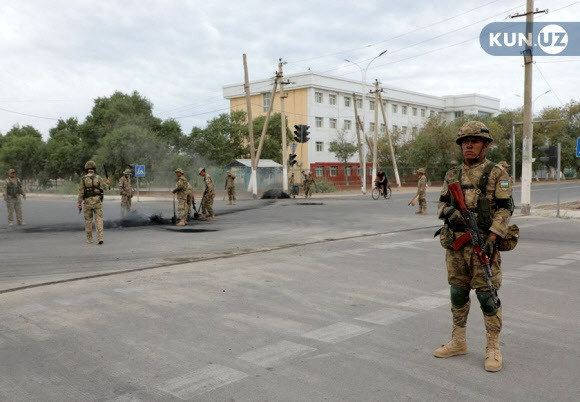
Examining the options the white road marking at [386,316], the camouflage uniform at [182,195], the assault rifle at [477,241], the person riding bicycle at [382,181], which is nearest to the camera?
the assault rifle at [477,241]

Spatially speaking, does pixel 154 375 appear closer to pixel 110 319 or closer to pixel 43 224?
pixel 110 319

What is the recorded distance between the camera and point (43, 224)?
15523 mm

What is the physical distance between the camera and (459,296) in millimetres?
4078

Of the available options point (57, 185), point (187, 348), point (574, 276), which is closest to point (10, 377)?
point (187, 348)

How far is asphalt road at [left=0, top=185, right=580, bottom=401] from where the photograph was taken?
11.6ft

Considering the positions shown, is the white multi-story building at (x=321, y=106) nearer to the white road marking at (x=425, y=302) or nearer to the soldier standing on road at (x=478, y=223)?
the white road marking at (x=425, y=302)

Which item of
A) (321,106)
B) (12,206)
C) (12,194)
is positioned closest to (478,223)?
(12,194)

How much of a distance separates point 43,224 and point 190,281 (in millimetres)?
10400

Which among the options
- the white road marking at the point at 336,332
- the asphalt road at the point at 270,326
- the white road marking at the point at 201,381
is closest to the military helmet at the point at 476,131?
the asphalt road at the point at 270,326

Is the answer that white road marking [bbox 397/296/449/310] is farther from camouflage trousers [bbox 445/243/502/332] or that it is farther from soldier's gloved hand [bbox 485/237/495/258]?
soldier's gloved hand [bbox 485/237/495/258]

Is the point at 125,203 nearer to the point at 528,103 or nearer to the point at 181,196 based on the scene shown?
the point at 181,196

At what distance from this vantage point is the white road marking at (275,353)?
3.97m

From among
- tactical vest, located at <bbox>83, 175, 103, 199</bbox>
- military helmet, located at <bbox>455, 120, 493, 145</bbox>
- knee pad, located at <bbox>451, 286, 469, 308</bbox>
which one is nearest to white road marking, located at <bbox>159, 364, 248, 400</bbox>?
knee pad, located at <bbox>451, 286, 469, 308</bbox>

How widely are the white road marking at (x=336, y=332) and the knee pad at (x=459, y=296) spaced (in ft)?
3.13
